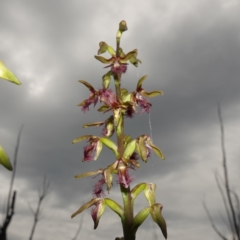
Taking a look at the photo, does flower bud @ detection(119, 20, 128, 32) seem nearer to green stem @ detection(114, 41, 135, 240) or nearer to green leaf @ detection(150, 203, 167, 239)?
green stem @ detection(114, 41, 135, 240)

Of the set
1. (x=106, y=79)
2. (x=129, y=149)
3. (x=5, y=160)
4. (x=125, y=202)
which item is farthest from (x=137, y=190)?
(x=5, y=160)

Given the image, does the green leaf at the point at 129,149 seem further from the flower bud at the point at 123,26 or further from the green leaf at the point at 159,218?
the flower bud at the point at 123,26

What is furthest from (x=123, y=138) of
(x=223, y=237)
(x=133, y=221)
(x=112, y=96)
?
(x=223, y=237)

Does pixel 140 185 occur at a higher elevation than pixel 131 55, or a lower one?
lower

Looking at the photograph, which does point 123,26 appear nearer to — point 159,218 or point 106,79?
point 106,79

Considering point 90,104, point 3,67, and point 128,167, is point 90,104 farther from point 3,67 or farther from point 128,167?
point 3,67
